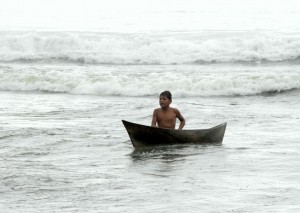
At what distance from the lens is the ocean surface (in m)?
9.90

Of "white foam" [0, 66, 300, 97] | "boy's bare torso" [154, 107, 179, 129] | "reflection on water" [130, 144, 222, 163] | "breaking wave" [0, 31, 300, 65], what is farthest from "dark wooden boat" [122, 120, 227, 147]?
"breaking wave" [0, 31, 300, 65]

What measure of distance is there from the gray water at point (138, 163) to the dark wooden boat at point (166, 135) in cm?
14

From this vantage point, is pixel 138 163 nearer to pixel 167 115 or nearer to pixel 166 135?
pixel 166 135

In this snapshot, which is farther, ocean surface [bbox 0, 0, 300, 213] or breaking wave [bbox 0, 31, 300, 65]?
breaking wave [bbox 0, 31, 300, 65]

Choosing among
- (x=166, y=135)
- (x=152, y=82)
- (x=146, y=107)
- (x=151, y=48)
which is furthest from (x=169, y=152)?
(x=151, y=48)

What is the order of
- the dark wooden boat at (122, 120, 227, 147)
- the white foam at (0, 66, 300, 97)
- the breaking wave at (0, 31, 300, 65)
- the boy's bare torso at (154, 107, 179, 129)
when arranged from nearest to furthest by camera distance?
the dark wooden boat at (122, 120, 227, 147), the boy's bare torso at (154, 107, 179, 129), the white foam at (0, 66, 300, 97), the breaking wave at (0, 31, 300, 65)

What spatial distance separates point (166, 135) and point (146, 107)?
667 cm

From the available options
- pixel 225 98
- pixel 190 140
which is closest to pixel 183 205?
pixel 190 140

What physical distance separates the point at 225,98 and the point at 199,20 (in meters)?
19.4

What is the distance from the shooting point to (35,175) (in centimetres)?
1097

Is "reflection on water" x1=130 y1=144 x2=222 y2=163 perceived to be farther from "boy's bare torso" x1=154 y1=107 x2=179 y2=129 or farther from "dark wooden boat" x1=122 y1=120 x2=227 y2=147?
"boy's bare torso" x1=154 y1=107 x2=179 y2=129

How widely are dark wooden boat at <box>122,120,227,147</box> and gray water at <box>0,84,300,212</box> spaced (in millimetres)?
135

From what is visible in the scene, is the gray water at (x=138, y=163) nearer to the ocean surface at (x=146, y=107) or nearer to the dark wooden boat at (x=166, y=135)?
the ocean surface at (x=146, y=107)

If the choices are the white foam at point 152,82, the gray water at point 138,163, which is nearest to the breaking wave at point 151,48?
the white foam at point 152,82
